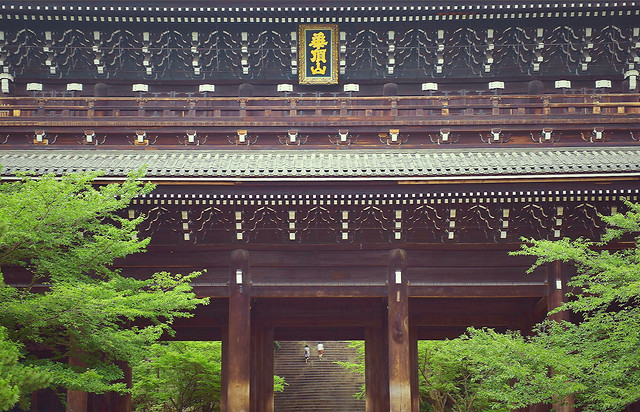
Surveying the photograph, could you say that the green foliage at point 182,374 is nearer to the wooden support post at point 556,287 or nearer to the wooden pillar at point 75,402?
the wooden pillar at point 75,402

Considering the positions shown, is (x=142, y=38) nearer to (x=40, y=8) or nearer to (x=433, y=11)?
(x=40, y=8)

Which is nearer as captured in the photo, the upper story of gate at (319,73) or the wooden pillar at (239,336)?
the wooden pillar at (239,336)

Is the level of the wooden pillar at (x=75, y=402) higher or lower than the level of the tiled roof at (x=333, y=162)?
lower

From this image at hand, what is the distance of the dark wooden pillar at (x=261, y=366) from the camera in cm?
1962

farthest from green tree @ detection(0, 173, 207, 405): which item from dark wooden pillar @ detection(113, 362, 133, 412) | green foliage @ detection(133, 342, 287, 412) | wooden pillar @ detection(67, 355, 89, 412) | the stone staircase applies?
the stone staircase

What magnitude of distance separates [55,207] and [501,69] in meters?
12.5

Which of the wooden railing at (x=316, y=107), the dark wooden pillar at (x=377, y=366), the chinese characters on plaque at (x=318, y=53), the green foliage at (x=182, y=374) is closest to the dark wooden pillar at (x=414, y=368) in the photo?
the dark wooden pillar at (x=377, y=366)

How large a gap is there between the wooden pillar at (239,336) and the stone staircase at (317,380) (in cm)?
1601

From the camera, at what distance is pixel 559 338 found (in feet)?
47.2

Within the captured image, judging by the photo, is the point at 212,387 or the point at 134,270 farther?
the point at 212,387

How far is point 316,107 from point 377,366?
7301 mm

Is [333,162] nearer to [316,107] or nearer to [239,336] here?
[316,107]

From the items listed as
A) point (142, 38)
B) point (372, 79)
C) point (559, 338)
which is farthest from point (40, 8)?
point (559, 338)

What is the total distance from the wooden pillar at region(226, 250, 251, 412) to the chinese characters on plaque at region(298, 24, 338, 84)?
18.5 ft
